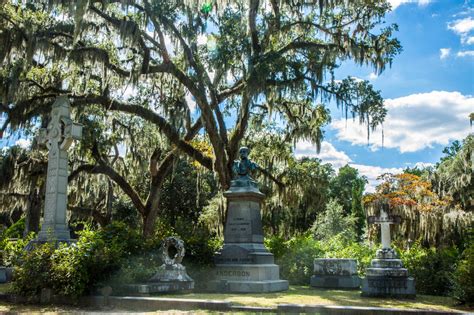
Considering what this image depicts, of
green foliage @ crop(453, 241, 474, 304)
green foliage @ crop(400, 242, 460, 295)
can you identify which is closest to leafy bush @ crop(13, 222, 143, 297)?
green foliage @ crop(453, 241, 474, 304)

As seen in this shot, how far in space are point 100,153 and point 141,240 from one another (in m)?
10.5

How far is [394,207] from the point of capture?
25547 millimetres

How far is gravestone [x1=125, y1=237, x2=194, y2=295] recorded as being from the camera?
10133mm

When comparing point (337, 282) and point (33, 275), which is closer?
point (33, 275)

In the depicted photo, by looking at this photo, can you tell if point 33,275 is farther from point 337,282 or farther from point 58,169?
point 337,282

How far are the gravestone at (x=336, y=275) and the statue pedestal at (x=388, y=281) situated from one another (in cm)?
234

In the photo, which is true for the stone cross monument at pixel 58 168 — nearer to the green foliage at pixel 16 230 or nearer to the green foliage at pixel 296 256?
the green foliage at pixel 296 256

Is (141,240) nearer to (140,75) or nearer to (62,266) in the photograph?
(62,266)

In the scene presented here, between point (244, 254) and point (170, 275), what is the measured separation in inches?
108

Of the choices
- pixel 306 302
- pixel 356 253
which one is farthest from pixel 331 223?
pixel 306 302

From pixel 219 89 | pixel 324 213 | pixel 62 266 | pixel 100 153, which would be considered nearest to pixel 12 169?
pixel 100 153

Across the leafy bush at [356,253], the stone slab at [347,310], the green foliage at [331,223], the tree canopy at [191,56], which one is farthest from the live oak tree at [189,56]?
the green foliage at [331,223]

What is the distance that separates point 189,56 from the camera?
16.9m

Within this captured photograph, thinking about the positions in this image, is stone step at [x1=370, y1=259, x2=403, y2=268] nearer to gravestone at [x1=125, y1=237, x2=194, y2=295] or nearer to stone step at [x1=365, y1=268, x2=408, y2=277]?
stone step at [x1=365, y1=268, x2=408, y2=277]
